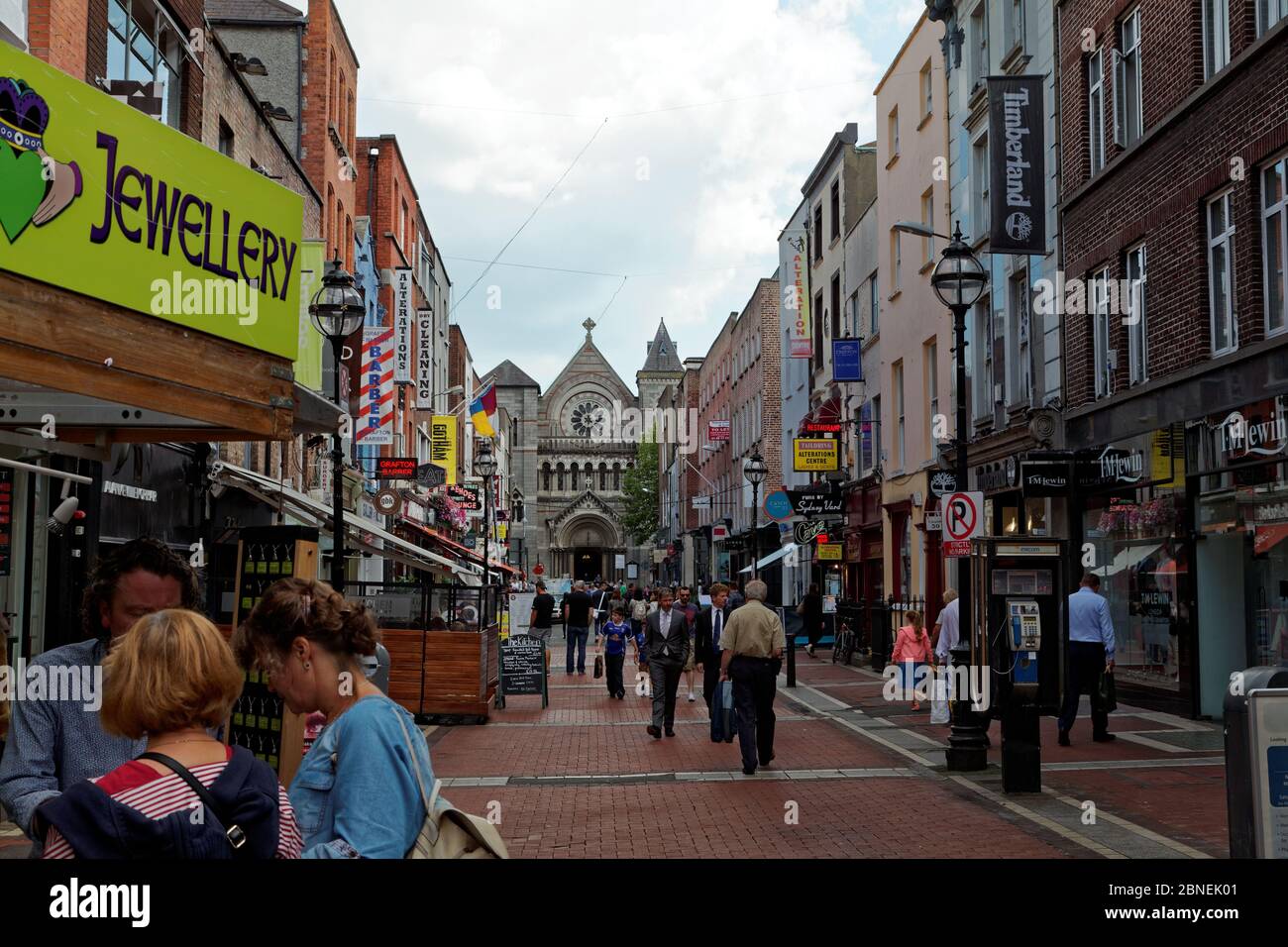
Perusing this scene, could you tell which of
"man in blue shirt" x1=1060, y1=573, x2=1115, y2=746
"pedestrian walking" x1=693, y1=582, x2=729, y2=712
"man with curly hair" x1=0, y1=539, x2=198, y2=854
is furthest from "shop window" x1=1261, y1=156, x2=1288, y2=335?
"man with curly hair" x1=0, y1=539, x2=198, y2=854

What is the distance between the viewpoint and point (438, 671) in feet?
56.2

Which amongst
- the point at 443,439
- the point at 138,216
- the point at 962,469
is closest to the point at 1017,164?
the point at 962,469

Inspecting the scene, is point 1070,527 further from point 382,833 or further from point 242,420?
point 382,833

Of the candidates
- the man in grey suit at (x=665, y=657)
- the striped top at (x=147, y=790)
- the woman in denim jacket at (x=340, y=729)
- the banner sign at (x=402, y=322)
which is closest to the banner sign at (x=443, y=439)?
the banner sign at (x=402, y=322)

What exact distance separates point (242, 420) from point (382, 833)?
135 inches

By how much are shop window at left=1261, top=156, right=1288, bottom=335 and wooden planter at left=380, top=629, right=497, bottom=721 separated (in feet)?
33.4

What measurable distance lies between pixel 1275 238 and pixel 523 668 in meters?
11.6

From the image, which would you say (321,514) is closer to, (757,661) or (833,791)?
(757,661)

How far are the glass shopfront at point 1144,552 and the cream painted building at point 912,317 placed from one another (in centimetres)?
694

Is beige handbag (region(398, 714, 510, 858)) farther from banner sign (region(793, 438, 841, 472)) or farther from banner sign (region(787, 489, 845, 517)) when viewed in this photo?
banner sign (region(793, 438, 841, 472))

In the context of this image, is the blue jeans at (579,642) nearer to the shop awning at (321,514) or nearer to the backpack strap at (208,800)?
the shop awning at (321,514)

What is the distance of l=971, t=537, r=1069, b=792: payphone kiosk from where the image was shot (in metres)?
12.7

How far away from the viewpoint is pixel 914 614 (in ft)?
59.0
